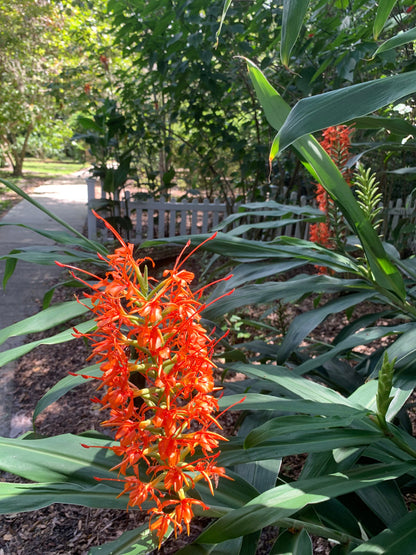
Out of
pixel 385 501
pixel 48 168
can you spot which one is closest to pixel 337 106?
pixel 385 501

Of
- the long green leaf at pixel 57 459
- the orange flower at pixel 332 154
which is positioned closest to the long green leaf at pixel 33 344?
the long green leaf at pixel 57 459

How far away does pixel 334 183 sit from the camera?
1.21 metres

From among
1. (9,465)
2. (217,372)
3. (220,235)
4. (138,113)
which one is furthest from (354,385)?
(138,113)

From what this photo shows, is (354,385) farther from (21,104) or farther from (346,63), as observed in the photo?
(21,104)

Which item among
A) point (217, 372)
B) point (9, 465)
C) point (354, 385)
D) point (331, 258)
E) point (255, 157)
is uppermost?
point (255, 157)

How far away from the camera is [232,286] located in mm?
1603

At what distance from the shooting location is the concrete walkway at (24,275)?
308 cm

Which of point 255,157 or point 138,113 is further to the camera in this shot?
point 138,113

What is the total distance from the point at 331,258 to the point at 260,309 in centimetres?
296

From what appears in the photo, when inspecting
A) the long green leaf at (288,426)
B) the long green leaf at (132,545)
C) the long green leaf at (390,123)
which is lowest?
the long green leaf at (132,545)

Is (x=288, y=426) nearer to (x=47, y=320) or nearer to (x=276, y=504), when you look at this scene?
(x=276, y=504)

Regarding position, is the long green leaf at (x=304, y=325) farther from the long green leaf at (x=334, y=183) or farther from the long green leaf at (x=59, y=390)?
the long green leaf at (x=59, y=390)

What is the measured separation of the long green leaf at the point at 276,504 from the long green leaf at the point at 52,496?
0.20 metres

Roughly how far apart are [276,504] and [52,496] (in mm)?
410
